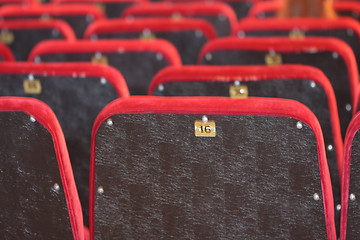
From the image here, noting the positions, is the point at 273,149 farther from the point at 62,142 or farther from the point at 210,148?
the point at 62,142

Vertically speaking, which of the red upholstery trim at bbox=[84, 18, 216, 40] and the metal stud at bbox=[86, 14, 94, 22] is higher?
the red upholstery trim at bbox=[84, 18, 216, 40]

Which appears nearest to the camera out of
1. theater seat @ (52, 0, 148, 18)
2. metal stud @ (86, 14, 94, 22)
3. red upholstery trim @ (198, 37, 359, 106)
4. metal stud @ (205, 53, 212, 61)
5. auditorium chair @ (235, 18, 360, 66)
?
red upholstery trim @ (198, 37, 359, 106)

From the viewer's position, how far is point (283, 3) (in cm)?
360

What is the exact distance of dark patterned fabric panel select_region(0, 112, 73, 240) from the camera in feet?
3.89

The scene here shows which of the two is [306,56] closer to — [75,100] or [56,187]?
[75,100]

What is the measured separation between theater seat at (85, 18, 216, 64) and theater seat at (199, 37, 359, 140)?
1.93 ft

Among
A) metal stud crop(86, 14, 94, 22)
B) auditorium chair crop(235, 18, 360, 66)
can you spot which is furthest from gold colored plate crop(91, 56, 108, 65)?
metal stud crop(86, 14, 94, 22)

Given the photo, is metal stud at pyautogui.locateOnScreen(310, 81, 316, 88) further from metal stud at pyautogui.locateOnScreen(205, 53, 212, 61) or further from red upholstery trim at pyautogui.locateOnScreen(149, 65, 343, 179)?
metal stud at pyautogui.locateOnScreen(205, 53, 212, 61)

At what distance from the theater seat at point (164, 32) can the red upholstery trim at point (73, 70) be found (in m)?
0.90

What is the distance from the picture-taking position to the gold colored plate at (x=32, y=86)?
1.61 m

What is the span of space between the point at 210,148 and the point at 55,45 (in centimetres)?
106

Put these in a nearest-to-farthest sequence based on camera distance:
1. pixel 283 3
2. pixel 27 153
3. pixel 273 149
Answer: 1. pixel 273 149
2. pixel 27 153
3. pixel 283 3

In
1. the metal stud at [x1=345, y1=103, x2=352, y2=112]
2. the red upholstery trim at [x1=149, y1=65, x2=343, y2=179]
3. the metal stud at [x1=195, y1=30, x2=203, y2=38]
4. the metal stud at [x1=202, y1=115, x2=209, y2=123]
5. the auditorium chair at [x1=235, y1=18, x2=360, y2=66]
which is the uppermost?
the metal stud at [x1=202, y1=115, x2=209, y2=123]

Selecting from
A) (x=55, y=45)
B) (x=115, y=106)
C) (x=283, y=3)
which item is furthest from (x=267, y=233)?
(x=283, y=3)
